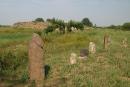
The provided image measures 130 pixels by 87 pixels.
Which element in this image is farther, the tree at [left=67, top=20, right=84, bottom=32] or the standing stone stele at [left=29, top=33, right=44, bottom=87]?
the tree at [left=67, top=20, right=84, bottom=32]

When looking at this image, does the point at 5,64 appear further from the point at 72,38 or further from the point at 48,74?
the point at 72,38

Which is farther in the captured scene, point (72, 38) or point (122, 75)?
point (72, 38)

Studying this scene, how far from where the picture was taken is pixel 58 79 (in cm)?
1778

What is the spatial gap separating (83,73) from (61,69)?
1704mm

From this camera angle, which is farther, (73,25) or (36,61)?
(73,25)

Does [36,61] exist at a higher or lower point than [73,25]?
lower

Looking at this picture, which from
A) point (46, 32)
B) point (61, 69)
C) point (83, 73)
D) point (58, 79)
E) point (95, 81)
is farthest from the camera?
A: point (46, 32)

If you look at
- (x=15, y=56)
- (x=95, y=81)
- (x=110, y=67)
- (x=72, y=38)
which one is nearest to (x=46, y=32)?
(x=72, y=38)

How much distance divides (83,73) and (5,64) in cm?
592

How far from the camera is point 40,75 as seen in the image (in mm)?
18031

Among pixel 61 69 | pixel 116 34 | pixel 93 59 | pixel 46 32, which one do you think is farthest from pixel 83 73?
pixel 46 32

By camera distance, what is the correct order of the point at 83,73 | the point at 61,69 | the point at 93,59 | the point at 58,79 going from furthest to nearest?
the point at 93,59, the point at 61,69, the point at 83,73, the point at 58,79

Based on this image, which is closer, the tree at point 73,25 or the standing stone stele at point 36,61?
the standing stone stele at point 36,61

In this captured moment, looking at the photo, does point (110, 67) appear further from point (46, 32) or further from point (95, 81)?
point (46, 32)
